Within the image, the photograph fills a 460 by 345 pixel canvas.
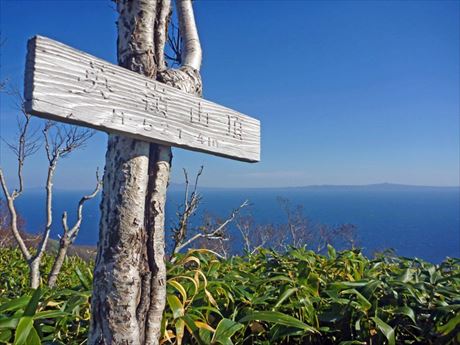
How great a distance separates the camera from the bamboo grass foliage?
2.87 feet

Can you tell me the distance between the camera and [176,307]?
94 cm

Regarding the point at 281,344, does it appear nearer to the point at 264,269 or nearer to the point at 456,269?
the point at 264,269

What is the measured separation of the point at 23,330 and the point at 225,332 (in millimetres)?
406

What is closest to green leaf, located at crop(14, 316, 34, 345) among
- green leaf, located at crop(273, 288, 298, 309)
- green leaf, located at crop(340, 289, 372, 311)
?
green leaf, located at crop(273, 288, 298, 309)

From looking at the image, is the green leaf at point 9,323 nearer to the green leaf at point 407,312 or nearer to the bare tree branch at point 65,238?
the green leaf at point 407,312

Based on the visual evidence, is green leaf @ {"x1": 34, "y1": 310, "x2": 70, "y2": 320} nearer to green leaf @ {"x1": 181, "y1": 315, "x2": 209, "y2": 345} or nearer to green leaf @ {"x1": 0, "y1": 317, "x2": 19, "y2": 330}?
green leaf @ {"x1": 0, "y1": 317, "x2": 19, "y2": 330}

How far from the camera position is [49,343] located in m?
0.87

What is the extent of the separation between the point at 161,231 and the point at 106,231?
0.43ft

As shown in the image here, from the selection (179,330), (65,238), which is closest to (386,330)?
(179,330)

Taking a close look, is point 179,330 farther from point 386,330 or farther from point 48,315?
point 386,330

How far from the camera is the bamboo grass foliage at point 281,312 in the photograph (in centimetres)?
88

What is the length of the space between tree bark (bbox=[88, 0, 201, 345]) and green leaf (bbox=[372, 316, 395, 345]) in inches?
19.5

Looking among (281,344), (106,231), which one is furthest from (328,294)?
(106,231)

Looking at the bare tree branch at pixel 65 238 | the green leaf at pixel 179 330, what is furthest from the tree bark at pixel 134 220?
the bare tree branch at pixel 65 238
